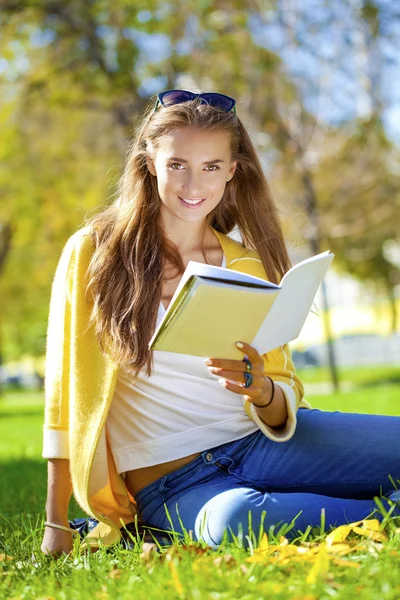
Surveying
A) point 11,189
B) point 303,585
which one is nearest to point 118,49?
point 11,189

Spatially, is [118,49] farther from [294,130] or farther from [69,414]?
[69,414]

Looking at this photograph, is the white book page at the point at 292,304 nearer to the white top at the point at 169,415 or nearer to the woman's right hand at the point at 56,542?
the white top at the point at 169,415

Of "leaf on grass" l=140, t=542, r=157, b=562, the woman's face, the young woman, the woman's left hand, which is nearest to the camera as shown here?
"leaf on grass" l=140, t=542, r=157, b=562

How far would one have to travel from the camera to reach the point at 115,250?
3199mm

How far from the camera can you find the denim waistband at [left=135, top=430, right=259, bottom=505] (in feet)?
9.90

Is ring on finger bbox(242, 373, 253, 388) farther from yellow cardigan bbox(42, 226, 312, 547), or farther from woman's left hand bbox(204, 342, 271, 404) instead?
yellow cardigan bbox(42, 226, 312, 547)

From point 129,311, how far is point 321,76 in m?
10.3

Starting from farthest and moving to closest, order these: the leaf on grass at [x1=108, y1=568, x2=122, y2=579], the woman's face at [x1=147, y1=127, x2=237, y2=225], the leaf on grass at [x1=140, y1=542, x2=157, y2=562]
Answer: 1. the woman's face at [x1=147, y1=127, x2=237, y2=225]
2. the leaf on grass at [x1=140, y1=542, x2=157, y2=562]
3. the leaf on grass at [x1=108, y1=568, x2=122, y2=579]

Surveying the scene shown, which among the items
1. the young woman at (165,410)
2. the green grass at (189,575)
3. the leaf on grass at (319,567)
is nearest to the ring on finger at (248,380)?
the young woman at (165,410)

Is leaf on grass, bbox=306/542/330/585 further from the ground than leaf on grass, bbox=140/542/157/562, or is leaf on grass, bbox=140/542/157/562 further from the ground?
leaf on grass, bbox=306/542/330/585

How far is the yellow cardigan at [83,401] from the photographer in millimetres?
2943

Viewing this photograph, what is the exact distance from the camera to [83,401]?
9.75ft

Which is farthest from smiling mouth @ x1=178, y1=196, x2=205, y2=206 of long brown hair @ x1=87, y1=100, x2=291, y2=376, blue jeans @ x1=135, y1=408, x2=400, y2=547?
blue jeans @ x1=135, y1=408, x2=400, y2=547

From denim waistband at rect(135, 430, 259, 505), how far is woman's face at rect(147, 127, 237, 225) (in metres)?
0.84
